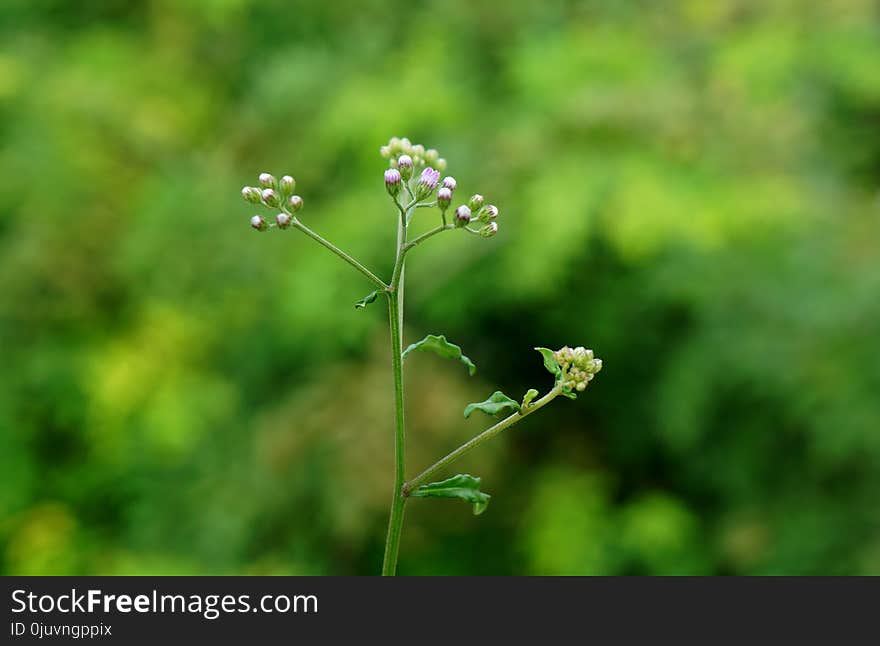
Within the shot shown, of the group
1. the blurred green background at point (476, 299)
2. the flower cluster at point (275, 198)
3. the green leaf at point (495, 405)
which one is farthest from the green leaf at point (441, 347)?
the blurred green background at point (476, 299)

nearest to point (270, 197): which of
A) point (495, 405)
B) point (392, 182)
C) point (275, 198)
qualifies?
point (275, 198)

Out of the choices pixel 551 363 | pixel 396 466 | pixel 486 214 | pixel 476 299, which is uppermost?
pixel 476 299

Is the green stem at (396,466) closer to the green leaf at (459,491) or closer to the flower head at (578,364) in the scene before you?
the green leaf at (459,491)

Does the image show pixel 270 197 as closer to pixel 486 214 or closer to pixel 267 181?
pixel 267 181

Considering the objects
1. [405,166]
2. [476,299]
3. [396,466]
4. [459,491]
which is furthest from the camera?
[476,299]

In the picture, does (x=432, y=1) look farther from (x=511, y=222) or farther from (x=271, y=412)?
(x=271, y=412)

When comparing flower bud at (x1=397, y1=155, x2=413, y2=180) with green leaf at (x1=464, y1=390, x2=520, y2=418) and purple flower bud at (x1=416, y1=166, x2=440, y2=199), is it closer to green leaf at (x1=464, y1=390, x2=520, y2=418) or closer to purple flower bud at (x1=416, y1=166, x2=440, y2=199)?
purple flower bud at (x1=416, y1=166, x2=440, y2=199)

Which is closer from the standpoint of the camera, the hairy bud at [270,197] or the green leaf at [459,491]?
the green leaf at [459,491]
